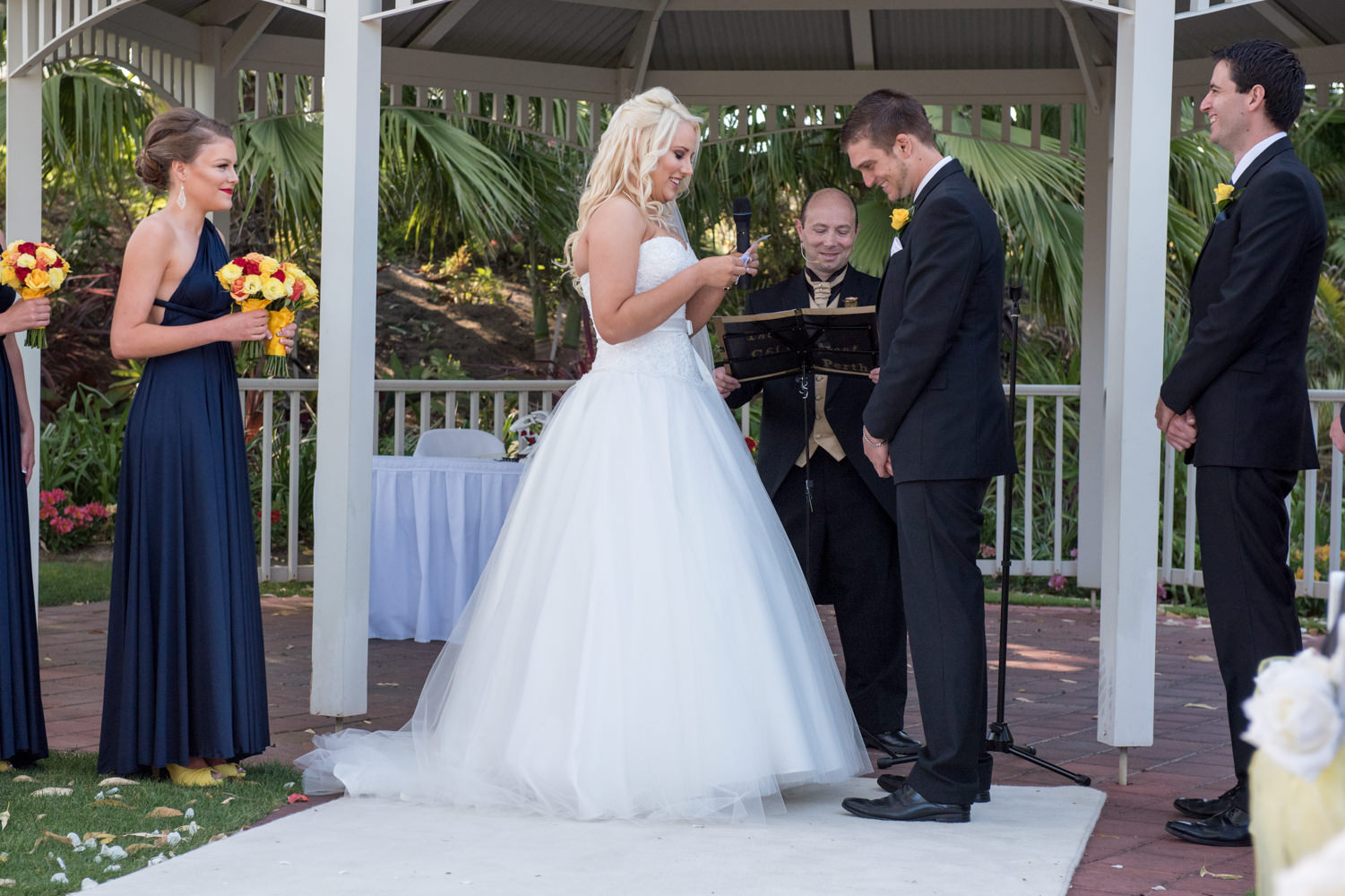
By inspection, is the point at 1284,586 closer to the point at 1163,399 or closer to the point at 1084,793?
the point at 1163,399

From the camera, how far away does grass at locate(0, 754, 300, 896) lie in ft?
10.7

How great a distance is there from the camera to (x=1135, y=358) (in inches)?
161

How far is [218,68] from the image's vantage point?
712 cm

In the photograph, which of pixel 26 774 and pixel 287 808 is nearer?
pixel 287 808

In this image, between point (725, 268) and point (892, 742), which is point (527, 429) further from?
point (725, 268)

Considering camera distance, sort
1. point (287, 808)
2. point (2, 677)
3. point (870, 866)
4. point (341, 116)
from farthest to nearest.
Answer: point (341, 116)
point (2, 677)
point (287, 808)
point (870, 866)

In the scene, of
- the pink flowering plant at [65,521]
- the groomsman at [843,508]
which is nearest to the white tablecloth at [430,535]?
the groomsman at [843,508]

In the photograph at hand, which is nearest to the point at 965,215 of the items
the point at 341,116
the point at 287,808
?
the point at 341,116

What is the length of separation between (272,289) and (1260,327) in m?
2.76

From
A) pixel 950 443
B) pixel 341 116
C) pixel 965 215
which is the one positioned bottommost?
pixel 950 443

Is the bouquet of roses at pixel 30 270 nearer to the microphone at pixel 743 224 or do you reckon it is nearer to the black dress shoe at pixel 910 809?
the microphone at pixel 743 224

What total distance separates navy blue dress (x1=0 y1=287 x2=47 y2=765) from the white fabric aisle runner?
104 cm

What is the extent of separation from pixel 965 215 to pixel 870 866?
1.66 meters

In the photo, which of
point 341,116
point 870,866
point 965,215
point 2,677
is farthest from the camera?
point 341,116
